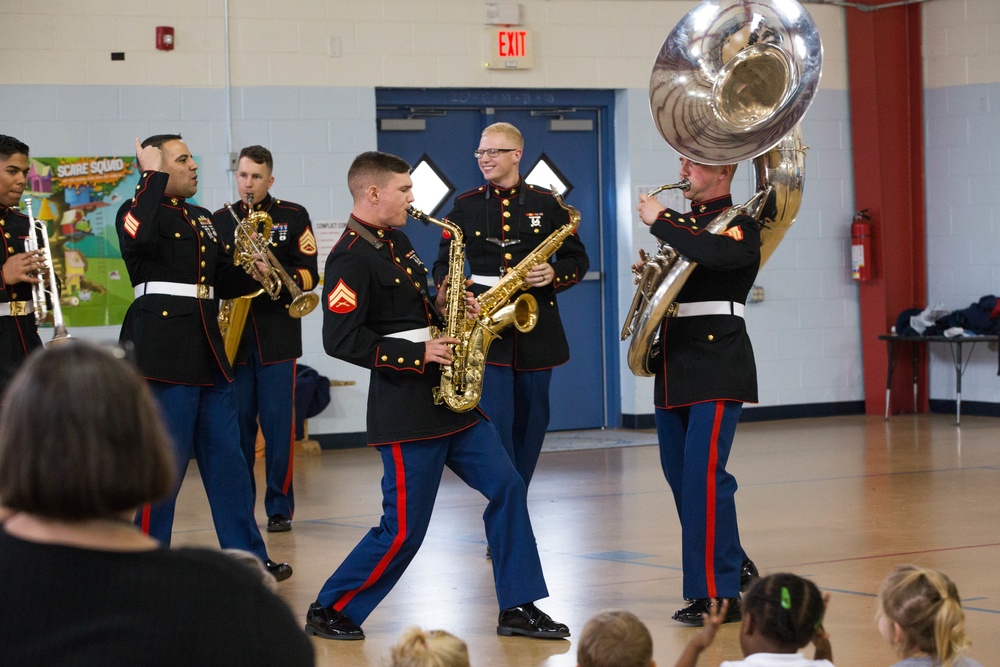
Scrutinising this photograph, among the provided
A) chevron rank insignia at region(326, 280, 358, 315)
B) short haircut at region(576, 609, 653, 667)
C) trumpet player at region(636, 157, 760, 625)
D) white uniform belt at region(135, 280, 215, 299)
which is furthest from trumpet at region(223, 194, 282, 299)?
short haircut at region(576, 609, 653, 667)

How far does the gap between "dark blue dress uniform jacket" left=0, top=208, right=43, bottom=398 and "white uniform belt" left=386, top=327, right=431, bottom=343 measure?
5.15ft

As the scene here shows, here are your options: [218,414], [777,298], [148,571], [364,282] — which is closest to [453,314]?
[364,282]

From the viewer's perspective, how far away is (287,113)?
9305 mm

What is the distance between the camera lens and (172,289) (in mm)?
4852

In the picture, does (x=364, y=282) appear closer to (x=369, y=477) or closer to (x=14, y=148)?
(x=14, y=148)

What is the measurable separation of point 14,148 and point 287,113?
4421 millimetres

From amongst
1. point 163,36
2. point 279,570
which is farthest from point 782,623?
point 163,36

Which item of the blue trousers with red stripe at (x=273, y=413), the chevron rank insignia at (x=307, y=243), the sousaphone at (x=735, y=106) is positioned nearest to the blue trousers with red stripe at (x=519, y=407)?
the sousaphone at (x=735, y=106)

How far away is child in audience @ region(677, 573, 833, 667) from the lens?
2596mm

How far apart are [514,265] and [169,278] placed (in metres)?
1.52

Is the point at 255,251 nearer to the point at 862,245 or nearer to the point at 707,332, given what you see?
the point at 707,332

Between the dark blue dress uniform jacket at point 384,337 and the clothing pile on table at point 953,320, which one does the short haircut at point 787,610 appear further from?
the clothing pile on table at point 953,320

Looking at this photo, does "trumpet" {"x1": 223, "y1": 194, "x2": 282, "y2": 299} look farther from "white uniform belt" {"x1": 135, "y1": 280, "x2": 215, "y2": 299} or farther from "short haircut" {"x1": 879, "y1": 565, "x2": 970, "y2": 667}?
"short haircut" {"x1": 879, "y1": 565, "x2": 970, "y2": 667}

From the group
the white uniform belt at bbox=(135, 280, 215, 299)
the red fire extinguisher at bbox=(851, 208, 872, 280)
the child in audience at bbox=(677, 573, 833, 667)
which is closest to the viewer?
the child in audience at bbox=(677, 573, 833, 667)
